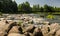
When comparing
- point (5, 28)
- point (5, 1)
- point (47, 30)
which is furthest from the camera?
point (5, 1)

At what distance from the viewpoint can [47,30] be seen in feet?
70.5

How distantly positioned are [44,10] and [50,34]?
10307 cm

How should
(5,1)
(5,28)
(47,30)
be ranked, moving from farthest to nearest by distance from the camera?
(5,1), (47,30), (5,28)

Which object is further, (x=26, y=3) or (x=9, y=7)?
(x=26, y=3)

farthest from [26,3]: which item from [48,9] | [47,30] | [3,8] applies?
[47,30]

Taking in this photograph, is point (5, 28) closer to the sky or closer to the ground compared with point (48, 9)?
closer to the sky

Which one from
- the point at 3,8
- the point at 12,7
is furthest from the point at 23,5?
the point at 3,8

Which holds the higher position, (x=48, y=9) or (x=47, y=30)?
(x=47, y=30)

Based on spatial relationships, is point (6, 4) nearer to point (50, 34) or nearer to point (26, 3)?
point (26, 3)

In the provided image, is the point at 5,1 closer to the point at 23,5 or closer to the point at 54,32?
the point at 23,5

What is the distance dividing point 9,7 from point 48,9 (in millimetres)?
38674

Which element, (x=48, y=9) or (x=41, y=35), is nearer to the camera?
(x=41, y=35)

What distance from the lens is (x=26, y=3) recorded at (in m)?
130

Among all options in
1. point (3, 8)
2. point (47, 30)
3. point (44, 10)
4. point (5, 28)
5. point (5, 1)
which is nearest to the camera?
point (5, 28)
